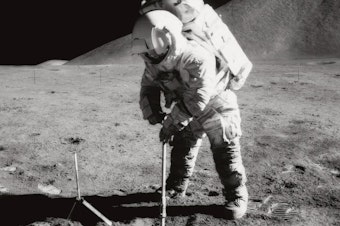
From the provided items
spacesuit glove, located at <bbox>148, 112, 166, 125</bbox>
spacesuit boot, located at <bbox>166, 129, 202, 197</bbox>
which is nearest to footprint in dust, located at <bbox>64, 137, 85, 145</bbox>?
spacesuit boot, located at <bbox>166, 129, 202, 197</bbox>

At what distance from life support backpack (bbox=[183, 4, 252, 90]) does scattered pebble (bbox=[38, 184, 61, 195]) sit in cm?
134

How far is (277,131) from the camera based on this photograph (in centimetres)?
385

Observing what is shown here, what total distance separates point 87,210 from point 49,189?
450 millimetres

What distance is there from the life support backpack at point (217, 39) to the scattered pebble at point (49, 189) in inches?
52.6

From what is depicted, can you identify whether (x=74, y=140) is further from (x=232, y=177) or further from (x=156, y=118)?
(x=232, y=177)

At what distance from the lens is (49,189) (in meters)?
2.79

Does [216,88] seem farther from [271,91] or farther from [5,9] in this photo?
[5,9]

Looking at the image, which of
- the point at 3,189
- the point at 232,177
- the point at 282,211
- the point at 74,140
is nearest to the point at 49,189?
the point at 3,189

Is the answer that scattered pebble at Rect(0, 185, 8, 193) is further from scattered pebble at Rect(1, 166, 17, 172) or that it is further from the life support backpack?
the life support backpack

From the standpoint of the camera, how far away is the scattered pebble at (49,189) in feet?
9.00

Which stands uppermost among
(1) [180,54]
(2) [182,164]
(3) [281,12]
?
A: (1) [180,54]

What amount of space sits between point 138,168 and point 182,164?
2.17ft

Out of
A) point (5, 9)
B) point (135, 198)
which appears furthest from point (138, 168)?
point (5, 9)

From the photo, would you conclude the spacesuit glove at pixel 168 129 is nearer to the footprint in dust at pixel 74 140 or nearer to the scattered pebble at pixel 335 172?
the scattered pebble at pixel 335 172
